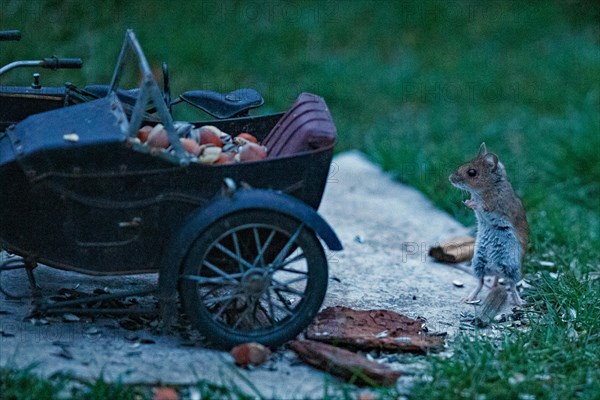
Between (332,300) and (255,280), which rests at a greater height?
(255,280)

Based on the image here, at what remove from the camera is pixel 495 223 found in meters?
4.62

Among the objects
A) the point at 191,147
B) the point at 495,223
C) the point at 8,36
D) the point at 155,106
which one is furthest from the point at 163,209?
the point at 495,223

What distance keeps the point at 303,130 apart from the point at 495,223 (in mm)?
1319

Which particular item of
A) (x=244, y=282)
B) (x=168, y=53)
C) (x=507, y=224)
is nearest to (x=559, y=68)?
(x=168, y=53)

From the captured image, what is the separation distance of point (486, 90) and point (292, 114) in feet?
17.6

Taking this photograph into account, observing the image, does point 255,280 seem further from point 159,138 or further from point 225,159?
point 159,138

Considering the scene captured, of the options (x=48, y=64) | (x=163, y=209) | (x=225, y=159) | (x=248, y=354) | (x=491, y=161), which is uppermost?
(x=48, y=64)

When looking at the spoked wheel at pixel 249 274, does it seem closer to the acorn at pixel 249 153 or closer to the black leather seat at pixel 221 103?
the acorn at pixel 249 153

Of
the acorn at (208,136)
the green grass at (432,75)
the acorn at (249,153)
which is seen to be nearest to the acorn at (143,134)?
the acorn at (208,136)

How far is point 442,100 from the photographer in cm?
892

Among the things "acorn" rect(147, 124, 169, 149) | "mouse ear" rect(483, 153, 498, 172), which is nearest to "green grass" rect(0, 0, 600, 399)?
"mouse ear" rect(483, 153, 498, 172)

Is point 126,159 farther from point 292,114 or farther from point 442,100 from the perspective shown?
point 442,100

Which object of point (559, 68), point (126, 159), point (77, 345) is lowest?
point (77, 345)

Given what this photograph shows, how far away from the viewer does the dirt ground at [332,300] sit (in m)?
3.54
